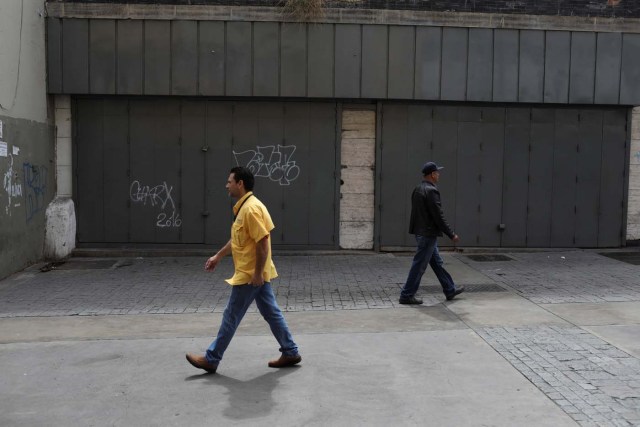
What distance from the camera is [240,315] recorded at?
5465mm

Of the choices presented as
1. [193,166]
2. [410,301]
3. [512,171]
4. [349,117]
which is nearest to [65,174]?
[193,166]

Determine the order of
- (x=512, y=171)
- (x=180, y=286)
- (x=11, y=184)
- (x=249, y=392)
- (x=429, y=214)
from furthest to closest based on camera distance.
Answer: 1. (x=512, y=171)
2. (x=11, y=184)
3. (x=180, y=286)
4. (x=429, y=214)
5. (x=249, y=392)

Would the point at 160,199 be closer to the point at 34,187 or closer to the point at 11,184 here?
the point at 34,187

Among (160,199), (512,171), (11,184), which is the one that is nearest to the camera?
(11,184)

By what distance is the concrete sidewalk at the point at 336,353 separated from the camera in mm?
4660

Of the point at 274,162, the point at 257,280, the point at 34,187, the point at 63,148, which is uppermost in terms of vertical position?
the point at 63,148

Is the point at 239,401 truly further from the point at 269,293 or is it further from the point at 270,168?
the point at 270,168

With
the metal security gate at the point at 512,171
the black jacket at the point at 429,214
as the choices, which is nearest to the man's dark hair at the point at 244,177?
the black jacket at the point at 429,214

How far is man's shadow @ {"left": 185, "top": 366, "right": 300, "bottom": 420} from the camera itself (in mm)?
4660

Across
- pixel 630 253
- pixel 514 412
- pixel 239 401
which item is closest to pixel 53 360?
pixel 239 401

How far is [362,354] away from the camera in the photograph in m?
5.95

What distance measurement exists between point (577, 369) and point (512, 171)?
729cm

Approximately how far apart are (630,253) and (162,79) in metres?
9.22

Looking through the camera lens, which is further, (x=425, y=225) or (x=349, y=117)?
(x=349, y=117)
